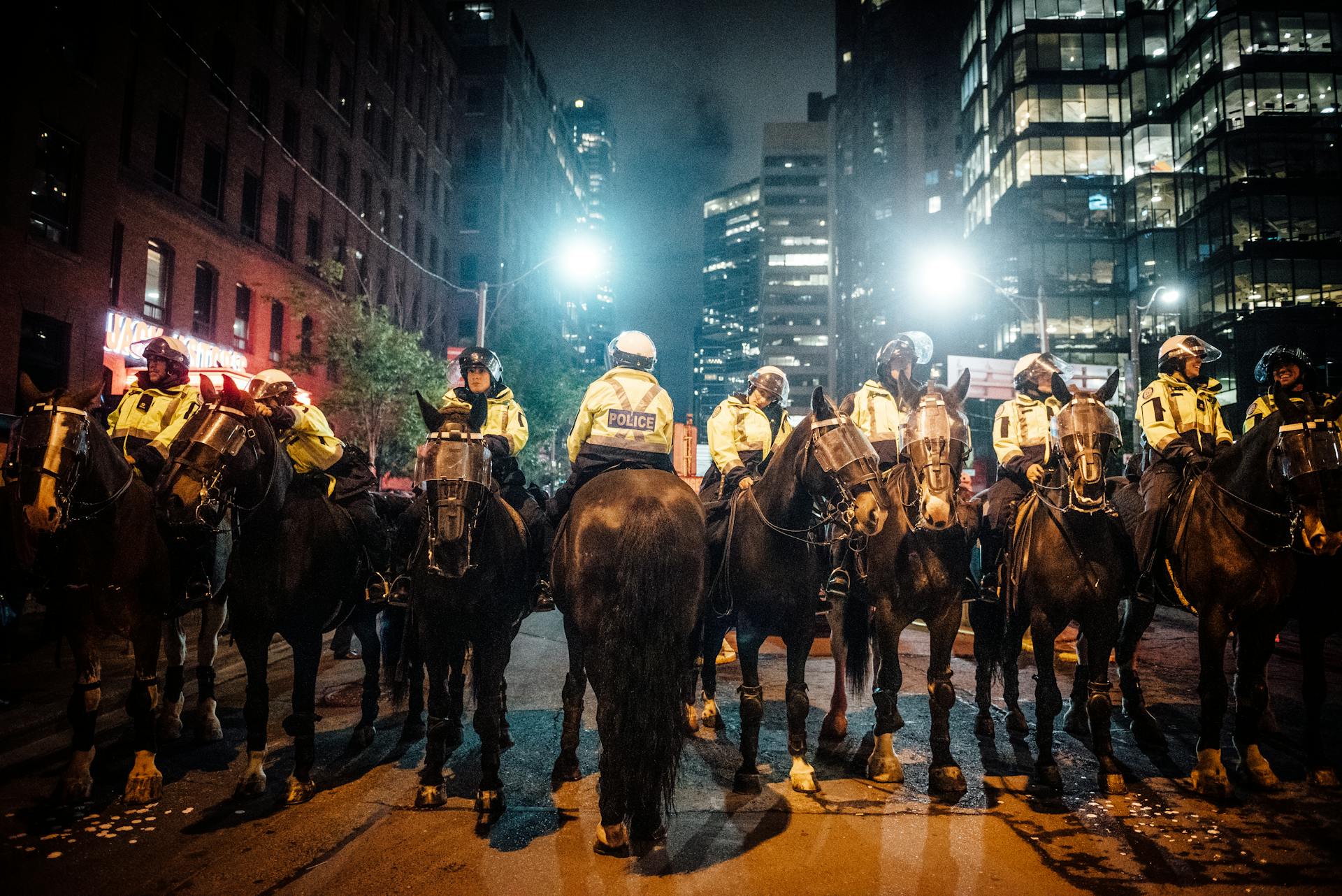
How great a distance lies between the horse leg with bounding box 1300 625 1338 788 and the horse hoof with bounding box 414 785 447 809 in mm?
6756

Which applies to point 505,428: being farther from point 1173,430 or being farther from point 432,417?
point 1173,430

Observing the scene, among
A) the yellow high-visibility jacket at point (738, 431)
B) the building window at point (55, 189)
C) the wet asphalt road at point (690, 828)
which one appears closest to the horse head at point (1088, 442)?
the wet asphalt road at point (690, 828)

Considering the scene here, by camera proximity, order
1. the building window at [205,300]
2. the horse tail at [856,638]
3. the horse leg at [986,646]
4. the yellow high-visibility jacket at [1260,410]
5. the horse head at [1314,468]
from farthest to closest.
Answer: the building window at [205,300] < the horse leg at [986,646] < the horse tail at [856,638] < the yellow high-visibility jacket at [1260,410] < the horse head at [1314,468]

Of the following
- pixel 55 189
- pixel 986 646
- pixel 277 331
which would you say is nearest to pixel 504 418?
pixel 986 646

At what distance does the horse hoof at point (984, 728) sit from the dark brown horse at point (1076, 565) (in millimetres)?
1220

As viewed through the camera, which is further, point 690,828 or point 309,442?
point 309,442

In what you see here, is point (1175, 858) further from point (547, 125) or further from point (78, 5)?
point (547, 125)

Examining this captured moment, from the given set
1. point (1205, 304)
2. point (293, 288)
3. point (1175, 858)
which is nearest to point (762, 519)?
point (1175, 858)

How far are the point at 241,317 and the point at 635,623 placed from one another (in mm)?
27096

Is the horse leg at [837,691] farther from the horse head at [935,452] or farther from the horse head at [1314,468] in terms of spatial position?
the horse head at [1314,468]

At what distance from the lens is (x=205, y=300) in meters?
24.2

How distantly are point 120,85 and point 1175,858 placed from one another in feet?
84.0

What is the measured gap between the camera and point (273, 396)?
6.11 metres

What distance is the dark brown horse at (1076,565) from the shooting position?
5.51 meters
